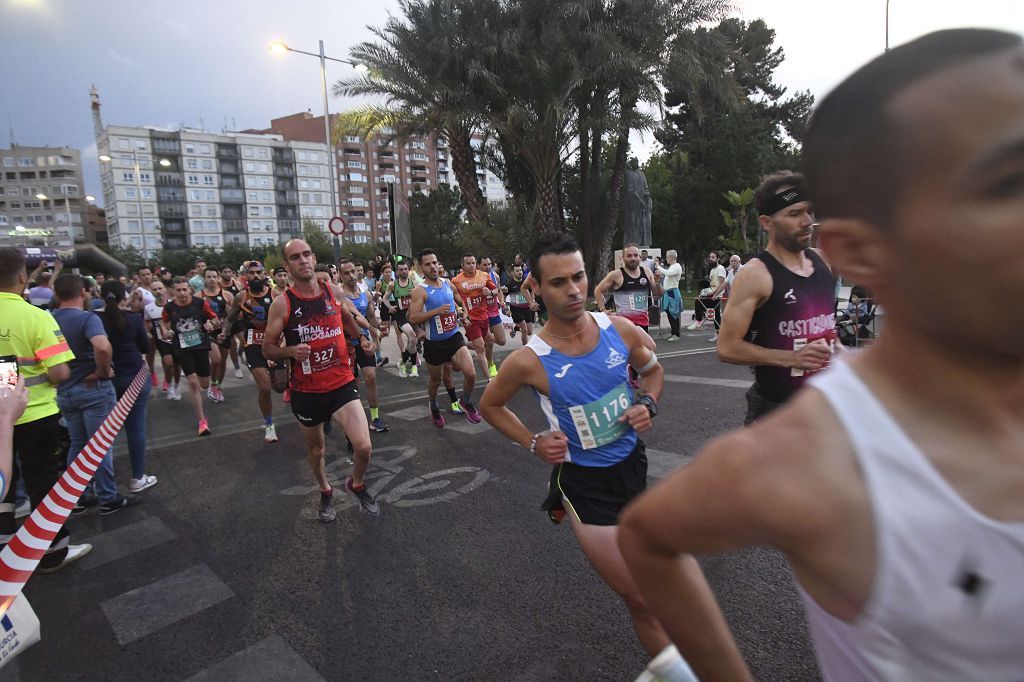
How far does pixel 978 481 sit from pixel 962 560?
97 mm

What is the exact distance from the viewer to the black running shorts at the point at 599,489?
8.05 ft

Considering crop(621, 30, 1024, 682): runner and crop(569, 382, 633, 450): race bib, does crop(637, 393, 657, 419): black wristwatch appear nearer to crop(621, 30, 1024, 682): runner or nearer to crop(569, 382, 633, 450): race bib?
crop(569, 382, 633, 450): race bib

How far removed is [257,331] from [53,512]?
3.79m

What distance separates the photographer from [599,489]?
2480mm

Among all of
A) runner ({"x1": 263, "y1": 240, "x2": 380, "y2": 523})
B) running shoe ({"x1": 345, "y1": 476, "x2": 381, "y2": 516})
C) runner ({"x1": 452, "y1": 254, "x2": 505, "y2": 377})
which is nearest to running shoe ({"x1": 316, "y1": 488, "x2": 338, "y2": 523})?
runner ({"x1": 263, "y1": 240, "x2": 380, "y2": 523})

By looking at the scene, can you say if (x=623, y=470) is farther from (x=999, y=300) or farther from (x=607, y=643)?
(x=999, y=300)

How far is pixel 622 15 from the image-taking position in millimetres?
17344

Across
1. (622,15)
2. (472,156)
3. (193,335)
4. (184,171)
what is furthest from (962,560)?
(184,171)

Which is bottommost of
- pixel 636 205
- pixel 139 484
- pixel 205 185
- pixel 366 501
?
pixel 139 484

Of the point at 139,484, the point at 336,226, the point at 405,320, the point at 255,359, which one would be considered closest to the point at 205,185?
the point at 336,226

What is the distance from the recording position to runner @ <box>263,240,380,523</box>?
457 cm

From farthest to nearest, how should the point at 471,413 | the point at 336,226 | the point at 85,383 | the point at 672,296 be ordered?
the point at 336,226
the point at 672,296
the point at 471,413
the point at 85,383

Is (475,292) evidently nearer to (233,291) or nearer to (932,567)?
(233,291)

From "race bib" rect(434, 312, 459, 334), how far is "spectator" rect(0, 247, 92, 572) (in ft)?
12.5
